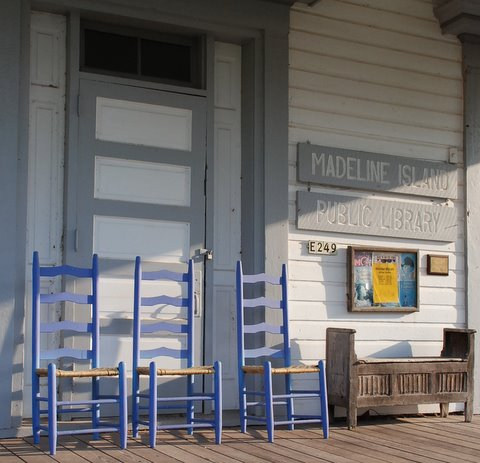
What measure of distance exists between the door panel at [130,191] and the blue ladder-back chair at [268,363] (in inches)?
15.1

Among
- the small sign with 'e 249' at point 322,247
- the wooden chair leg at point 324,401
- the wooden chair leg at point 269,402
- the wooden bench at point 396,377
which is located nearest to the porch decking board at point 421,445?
the wooden bench at point 396,377

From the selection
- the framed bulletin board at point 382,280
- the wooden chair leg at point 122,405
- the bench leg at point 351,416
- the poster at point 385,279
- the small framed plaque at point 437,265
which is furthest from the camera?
the small framed plaque at point 437,265

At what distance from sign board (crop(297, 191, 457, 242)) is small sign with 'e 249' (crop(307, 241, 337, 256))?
0.10m

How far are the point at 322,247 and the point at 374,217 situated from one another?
512mm

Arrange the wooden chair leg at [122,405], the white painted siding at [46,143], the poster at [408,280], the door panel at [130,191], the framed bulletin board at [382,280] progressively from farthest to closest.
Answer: the poster at [408,280], the framed bulletin board at [382,280], the door panel at [130,191], the white painted siding at [46,143], the wooden chair leg at [122,405]

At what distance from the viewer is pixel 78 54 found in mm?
5469

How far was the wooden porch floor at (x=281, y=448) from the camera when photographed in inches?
175

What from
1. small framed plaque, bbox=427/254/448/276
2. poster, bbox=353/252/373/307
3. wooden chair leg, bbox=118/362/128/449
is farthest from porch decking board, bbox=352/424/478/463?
wooden chair leg, bbox=118/362/128/449

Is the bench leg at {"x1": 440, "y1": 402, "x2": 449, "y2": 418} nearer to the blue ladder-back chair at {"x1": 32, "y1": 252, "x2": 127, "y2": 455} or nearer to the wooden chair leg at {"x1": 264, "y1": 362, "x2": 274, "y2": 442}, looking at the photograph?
the wooden chair leg at {"x1": 264, "y1": 362, "x2": 274, "y2": 442}

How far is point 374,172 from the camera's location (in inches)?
250

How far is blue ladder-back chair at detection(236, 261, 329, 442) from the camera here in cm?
518

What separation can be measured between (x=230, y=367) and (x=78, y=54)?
226 centimetres

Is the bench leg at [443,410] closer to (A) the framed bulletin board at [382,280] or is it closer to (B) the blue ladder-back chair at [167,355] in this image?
(A) the framed bulletin board at [382,280]

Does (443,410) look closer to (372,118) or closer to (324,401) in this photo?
(324,401)
